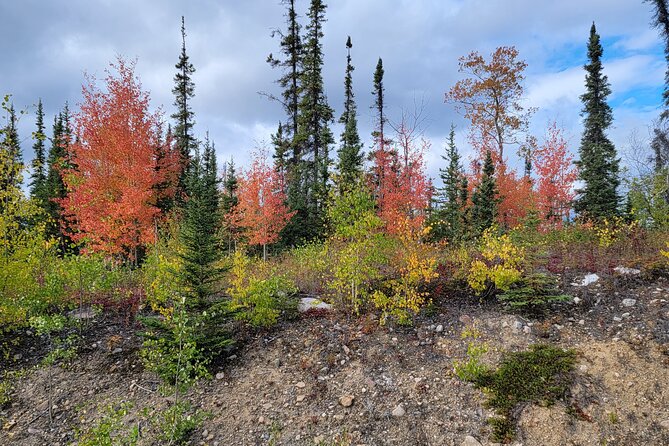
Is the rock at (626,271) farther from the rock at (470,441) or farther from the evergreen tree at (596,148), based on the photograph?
the evergreen tree at (596,148)

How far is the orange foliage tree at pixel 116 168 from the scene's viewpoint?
1207 centimetres

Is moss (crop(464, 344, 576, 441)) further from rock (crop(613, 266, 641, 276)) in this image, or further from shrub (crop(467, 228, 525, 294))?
rock (crop(613, 266, 641, 276))

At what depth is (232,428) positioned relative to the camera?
15.0 ft

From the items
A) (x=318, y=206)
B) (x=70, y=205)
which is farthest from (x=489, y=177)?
(x=70, y=205)

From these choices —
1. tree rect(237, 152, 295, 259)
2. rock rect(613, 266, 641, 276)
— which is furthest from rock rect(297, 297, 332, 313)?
tree rect(237, 152, 295, 259)

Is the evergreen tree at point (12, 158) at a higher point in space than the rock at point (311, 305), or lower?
higher

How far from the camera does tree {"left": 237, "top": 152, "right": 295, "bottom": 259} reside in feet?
57.6

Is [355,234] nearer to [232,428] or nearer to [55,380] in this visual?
[232,428]

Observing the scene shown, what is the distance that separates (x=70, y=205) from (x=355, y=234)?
11.4m

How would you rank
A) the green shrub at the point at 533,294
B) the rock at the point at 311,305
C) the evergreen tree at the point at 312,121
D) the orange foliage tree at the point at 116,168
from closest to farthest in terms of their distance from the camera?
the green shrub at the point at 533,294 < the rock at the point at 311,305 < the orange foliage tree at the point at 116,168 < the evergreen tree at the point at 312,121

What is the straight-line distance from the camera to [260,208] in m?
17.8

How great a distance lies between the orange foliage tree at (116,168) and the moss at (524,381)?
11690mm

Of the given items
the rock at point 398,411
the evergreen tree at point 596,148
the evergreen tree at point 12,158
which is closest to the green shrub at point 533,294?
the rock at point 398,411

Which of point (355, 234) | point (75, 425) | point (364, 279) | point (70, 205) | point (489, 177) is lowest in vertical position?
point (75, 425)
